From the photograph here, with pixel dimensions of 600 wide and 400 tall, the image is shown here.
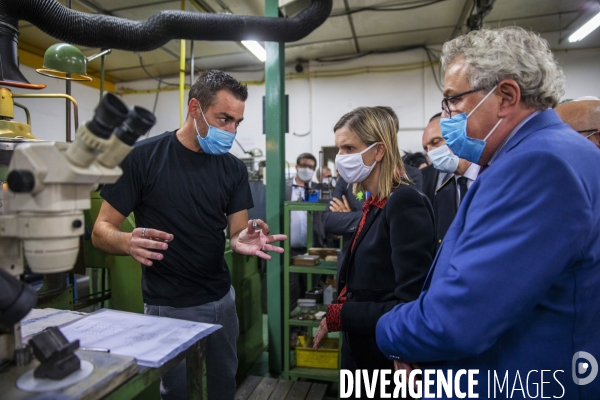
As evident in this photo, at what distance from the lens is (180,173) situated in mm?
1511

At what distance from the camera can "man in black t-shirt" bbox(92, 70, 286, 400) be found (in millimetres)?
1446

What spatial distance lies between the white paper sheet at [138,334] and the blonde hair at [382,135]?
2.60ft

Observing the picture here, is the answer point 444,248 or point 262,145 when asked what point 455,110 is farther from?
point 262,145

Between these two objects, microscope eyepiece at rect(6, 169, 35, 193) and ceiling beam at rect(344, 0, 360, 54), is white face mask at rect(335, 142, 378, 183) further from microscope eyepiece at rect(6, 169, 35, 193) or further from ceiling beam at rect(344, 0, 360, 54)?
ceiling beam at rect(344, 0, 360, 54)

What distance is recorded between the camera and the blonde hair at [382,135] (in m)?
1.33

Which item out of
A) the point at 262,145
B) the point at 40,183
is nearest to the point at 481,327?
the point at 40,183

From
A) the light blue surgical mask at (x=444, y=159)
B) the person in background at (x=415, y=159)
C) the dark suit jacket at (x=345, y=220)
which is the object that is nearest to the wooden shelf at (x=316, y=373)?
the dark suit jacket at (x=345, y=220)

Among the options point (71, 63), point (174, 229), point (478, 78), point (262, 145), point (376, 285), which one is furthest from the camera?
point (262, 145)

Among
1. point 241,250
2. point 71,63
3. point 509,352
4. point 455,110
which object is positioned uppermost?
point 71,63

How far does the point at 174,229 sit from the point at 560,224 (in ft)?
4.23

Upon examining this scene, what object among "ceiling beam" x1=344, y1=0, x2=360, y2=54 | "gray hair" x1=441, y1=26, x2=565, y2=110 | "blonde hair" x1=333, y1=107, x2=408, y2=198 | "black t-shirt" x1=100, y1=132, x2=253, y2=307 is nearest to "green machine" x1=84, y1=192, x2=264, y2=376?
"black t-shirt" x1=100, y1=132, x2=253, y2=307

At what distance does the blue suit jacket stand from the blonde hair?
0.52m

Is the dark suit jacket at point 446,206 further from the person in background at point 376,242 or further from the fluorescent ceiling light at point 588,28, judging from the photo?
the fluorescent ceiling light at point 588,28

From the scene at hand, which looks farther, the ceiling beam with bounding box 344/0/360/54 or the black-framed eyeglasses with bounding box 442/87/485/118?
the ceiling beam with bounding box 344/0/360/54
